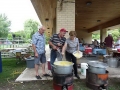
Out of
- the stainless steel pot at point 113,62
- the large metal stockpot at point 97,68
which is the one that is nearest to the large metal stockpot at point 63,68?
the large metal stockpot at point 97,68

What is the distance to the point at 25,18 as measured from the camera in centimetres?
6712

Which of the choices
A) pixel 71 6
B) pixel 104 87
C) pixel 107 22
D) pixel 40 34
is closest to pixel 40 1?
pixel 71 6

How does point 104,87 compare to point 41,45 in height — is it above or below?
below

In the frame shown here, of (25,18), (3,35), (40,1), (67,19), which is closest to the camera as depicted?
(67,19)

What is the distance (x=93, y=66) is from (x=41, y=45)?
167 cm

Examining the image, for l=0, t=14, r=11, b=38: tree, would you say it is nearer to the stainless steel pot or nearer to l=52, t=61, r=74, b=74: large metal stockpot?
the stainless steel pot

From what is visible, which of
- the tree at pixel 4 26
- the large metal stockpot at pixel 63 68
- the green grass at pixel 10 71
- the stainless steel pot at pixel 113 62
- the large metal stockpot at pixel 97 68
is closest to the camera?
the large metal stockpot at pixel 63 68

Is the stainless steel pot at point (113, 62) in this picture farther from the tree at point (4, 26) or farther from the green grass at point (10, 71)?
the tree at point (4, 26)

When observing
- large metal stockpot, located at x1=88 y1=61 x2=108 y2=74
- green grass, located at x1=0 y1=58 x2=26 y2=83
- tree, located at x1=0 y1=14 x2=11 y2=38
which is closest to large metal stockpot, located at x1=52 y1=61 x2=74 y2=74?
large metal stockpot, located at x1=88 y1=61 x2=108 y2=74

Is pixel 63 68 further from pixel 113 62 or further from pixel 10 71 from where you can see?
pixel 113 62

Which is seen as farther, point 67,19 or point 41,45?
point 67,19

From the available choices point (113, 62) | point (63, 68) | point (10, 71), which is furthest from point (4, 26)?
point (63, 68)

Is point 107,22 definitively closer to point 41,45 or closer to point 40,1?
point 40,1

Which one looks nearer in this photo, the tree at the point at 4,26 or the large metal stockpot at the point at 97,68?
the large metal stockpot at the point at 97,68
